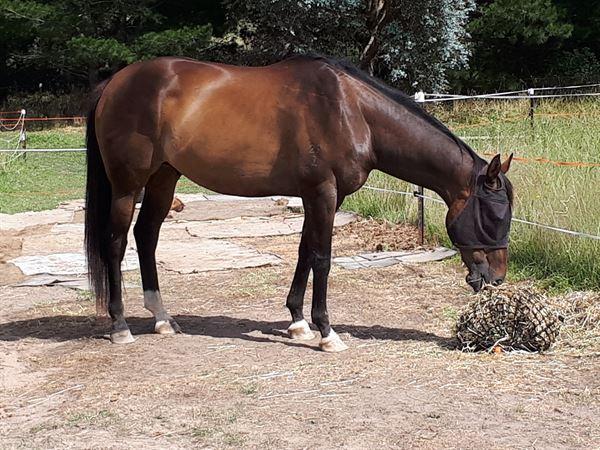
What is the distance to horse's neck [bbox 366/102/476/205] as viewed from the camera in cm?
479

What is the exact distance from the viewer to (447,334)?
5.07m

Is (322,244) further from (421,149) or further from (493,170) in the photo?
(493,170)

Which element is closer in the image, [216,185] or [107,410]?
[107,410]

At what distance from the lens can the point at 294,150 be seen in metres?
4.76

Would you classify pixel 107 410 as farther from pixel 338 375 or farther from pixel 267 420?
pixel 338 375

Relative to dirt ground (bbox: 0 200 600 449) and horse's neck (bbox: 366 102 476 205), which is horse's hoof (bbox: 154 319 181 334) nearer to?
dirt ground (bbox: 0 200 600 449)

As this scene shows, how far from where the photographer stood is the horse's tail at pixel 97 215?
519 centimetres

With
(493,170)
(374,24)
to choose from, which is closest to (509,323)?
(493,170)

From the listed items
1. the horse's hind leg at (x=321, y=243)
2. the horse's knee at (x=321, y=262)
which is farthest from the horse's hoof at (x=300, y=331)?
the horse's knee at (x=321, y=262)

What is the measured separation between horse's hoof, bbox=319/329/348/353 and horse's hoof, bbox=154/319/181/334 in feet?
3.47

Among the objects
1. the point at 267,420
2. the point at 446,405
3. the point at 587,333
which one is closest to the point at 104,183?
the point at 267,420

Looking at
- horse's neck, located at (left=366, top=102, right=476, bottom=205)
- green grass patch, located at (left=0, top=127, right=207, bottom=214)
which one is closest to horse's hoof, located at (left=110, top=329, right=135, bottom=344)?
horse's neck, located at (left=366, top=102, right=476, bottom=205)

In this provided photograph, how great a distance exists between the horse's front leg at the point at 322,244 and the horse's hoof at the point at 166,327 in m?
1.01

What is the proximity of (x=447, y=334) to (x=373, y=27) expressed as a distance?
63.1 ft
